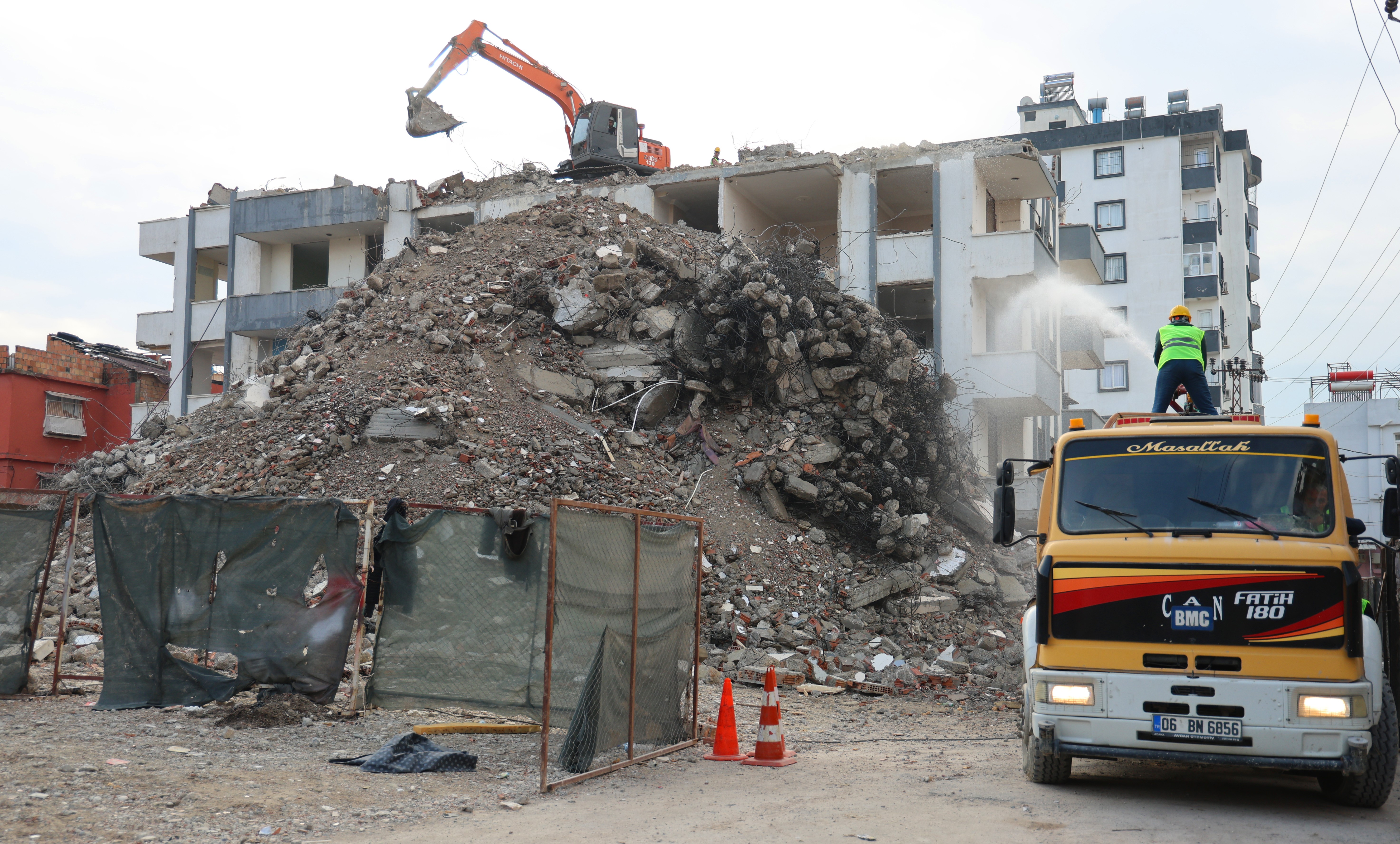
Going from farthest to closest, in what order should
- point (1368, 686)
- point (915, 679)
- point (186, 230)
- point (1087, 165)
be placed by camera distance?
point (1087, 165) → point (186, 230) → point (915, 679) → point (1368, 686)

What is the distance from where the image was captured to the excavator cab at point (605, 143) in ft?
94.5

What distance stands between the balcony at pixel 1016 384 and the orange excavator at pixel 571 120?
11815mm

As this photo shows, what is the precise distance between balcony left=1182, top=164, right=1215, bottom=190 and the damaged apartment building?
18652 mm

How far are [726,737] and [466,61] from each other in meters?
24.3

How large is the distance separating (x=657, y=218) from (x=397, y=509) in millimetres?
18587

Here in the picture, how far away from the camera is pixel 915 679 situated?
13094mm

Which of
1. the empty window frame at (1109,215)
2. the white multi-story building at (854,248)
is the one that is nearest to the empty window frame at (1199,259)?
the empty window frame at (1109,215)

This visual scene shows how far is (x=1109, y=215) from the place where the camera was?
50.2 metres

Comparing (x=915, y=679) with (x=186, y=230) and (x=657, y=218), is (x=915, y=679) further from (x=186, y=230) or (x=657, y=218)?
(x=186, y=230)

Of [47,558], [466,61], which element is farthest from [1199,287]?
[47,558]

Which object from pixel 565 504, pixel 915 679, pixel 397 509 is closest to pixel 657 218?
pixel 915 679

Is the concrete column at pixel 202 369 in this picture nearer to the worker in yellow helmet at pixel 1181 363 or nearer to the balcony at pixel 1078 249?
the balcony at pixel 1078 249

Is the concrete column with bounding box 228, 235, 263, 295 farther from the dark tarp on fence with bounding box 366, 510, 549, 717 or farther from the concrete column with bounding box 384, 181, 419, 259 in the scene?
the dark tarp on fence with bounding box 366, 510, 549, 717

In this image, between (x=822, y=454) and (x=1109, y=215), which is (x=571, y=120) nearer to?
(x=822, y=454)
